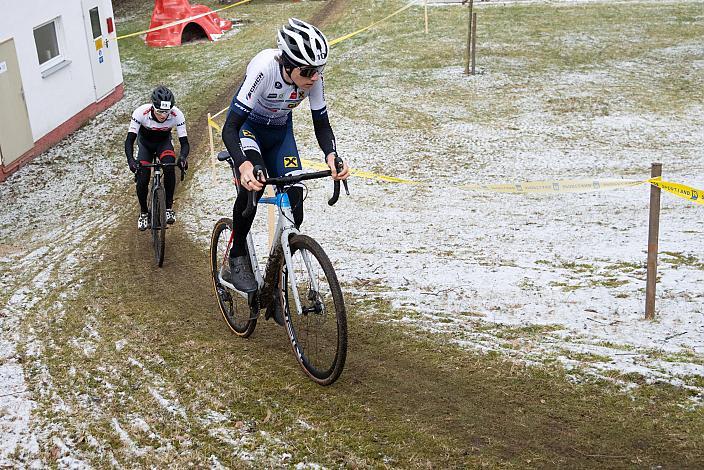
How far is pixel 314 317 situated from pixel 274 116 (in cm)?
173

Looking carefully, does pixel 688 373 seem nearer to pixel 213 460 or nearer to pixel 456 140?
pixel 213 460

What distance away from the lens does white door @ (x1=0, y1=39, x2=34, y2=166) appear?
13.9 meters

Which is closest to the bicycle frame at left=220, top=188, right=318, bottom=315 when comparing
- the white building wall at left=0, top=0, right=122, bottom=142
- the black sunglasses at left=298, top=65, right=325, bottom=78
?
the black sunglasses at left=298, top=65, right=325, bottom=78

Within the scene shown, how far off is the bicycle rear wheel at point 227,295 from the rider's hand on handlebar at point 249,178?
1.22 m

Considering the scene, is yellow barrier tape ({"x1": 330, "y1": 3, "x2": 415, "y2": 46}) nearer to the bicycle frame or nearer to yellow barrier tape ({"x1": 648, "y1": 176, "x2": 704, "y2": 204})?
yellow barrier tape ({"x1": 648, "y1": 176, "x2": 704, "y2": 204})

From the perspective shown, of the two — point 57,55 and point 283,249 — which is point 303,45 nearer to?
point 283,249

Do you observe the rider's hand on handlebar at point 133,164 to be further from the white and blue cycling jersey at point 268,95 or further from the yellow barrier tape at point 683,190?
the yellow barrier tape at point 683,190

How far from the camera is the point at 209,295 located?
8305 millimetres

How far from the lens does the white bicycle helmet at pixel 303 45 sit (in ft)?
18.5

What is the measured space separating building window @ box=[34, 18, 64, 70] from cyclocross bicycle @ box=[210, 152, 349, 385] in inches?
446

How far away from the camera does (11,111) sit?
14.2m

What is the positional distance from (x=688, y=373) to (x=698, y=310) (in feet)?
4.29

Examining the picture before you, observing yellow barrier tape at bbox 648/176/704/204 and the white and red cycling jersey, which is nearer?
yellow barrier tape at bbox 648/176/704/204

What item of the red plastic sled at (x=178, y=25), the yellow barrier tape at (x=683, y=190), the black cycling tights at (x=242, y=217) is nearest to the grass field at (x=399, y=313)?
the black cycling tights at (x=242, y=217)
